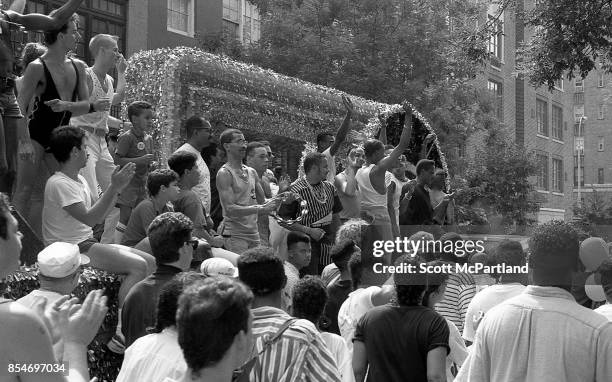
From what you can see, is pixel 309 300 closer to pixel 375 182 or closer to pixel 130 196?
pixel 130 196

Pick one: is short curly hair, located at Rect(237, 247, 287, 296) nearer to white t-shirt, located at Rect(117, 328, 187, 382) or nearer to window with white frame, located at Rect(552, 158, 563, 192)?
white t-shirt, located at Rect(117, 328, 187, 382)

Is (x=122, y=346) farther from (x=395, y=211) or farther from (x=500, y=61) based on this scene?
(x=500, y=61)

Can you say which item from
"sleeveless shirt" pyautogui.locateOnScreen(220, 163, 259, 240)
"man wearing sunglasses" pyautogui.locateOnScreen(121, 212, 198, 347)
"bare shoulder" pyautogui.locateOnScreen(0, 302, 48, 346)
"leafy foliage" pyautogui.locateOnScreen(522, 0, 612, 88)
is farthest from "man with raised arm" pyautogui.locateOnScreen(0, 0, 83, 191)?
"leafy foliage" pyautogui.locateOnScreen(522, 0, 612, 88)

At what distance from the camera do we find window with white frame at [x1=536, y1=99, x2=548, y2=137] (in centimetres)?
4222

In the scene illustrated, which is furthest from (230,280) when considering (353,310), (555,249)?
(353,310)

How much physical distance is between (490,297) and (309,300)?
1215 millimetres

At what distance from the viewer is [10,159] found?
596 centimetres

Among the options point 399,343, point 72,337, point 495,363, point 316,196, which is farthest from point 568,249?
point 316,196

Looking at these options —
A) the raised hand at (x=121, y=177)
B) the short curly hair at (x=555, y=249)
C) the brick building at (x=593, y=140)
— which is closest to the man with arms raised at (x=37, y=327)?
the short curly hair at (x=555, y=249)

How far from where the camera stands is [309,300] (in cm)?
457

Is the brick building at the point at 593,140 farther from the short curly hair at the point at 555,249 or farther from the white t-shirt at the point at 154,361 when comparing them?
the white t-shirt at the point at 154,361

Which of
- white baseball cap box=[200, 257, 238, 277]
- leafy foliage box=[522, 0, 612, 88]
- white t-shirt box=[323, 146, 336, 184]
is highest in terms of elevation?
leafy foliage box=[522, 0, 612, 88]

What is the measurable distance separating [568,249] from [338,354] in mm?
1529

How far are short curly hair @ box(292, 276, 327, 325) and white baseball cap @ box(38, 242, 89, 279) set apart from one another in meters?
1.14
